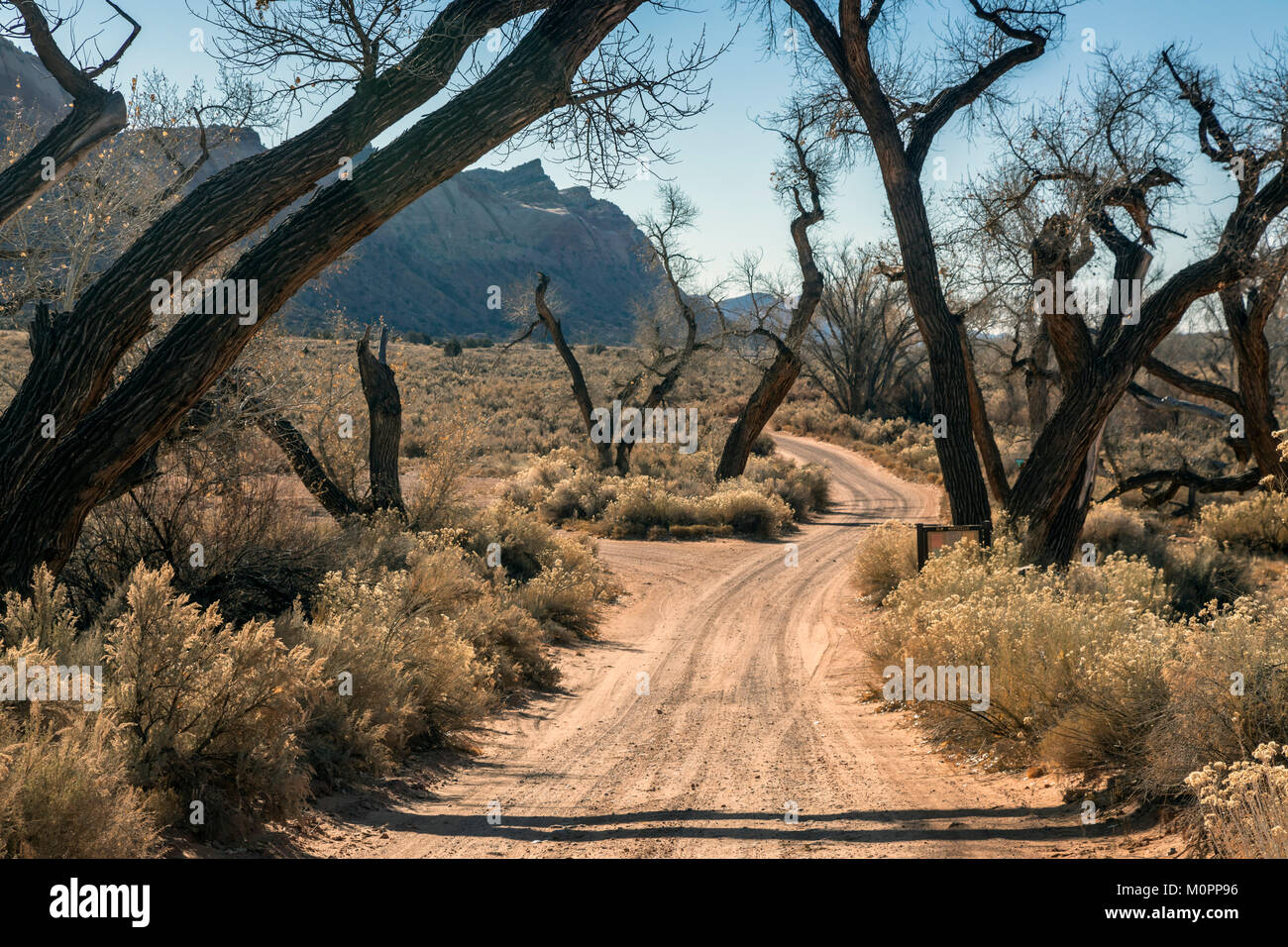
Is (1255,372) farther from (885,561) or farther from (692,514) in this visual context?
(692,514)

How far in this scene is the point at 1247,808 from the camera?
342cm

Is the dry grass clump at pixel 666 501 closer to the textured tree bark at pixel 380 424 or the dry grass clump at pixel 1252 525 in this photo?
the textured tree bark at pixel 380 424

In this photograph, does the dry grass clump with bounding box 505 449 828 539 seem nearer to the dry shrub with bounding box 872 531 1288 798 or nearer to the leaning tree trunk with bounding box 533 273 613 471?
the leaning tree trunk with bounding box 533 273 613 471

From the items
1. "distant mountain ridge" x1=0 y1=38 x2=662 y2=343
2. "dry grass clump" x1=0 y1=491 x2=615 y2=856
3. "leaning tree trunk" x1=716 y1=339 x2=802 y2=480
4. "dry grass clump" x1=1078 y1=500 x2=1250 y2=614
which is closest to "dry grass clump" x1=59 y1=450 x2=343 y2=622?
"dry grass clump" x1=0 y1=491 x2=615 y2=856

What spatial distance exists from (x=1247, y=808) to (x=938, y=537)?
22.6 feet

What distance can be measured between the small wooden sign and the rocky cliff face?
6520 cm

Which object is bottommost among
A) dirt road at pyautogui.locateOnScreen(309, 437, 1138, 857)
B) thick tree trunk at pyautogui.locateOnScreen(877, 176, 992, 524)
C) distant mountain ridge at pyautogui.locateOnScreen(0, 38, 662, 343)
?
dirt road at pyautogui.locateOnScreen(309, 437, 1138, 857)

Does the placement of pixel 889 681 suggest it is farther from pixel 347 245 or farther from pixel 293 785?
pixel 347 245

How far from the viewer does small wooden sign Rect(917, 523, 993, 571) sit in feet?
32.9

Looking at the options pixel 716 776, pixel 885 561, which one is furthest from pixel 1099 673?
pixel 885 561

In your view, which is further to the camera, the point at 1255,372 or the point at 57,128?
the point at 1255,372

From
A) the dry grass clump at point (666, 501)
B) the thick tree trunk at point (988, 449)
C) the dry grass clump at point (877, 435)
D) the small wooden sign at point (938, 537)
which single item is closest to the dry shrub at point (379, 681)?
the small wooden sign at point (938, 537)

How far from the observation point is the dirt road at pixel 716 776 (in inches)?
168

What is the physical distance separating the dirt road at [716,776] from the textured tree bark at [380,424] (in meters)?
3.94
